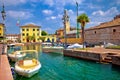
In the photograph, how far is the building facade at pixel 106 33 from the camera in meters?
54.3

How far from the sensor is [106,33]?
192 ft

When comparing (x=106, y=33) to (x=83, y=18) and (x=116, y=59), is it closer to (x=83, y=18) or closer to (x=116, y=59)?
(x=83, y=18)

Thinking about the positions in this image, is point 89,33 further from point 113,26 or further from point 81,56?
point 81,56

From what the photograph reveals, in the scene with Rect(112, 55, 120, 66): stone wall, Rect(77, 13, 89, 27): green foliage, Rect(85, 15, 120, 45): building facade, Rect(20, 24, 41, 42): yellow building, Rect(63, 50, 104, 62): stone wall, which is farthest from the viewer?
Rect(20, 24, 41, 42): yellow building

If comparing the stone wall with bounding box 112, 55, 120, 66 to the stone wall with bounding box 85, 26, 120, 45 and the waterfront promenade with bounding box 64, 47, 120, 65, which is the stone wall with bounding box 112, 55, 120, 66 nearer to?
the waterfront promenade with bounding box 64, 47, 120, 65

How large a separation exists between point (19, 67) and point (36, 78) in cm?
217

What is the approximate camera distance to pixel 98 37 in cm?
6319

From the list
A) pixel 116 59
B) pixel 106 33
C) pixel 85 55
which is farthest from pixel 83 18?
pixel 116 59

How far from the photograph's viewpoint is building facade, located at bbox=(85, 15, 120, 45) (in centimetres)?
5431

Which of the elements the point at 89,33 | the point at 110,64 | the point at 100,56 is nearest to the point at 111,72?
the point at 110,64

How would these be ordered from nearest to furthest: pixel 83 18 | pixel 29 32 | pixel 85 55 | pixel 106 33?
pixel 85 55, pixel 83 18, pixel 106 33, pixel 29 32

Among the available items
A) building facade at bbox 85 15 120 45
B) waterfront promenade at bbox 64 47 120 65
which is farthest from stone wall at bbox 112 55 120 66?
building facade at bbox 85 15 120 45

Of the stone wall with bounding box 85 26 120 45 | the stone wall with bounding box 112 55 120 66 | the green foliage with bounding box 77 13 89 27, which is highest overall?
the green foliage with bounding box 77 13 89 27

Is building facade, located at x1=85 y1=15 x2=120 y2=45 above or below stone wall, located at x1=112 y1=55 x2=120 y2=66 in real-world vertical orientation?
above
